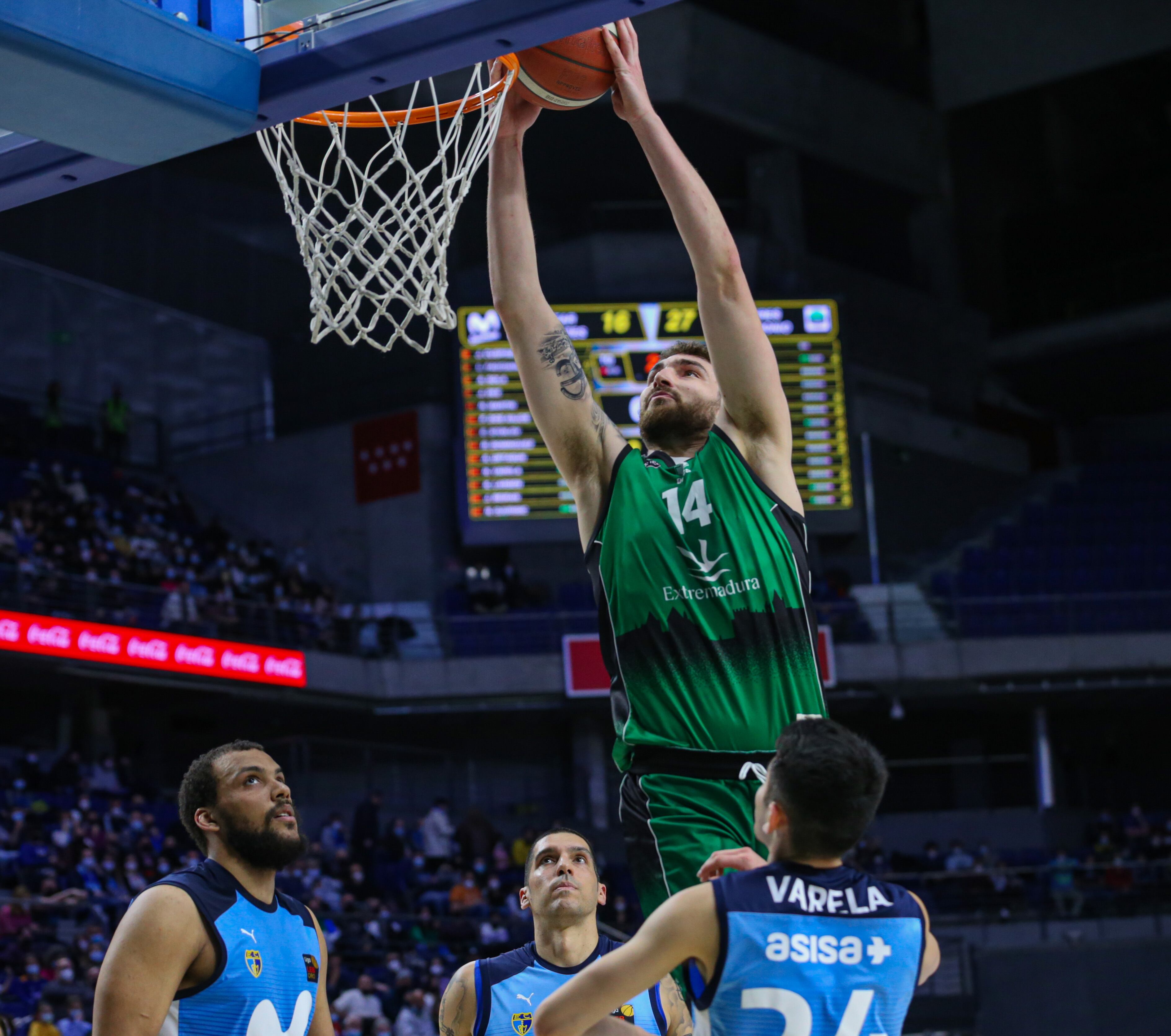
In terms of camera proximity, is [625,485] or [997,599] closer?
[625,485]

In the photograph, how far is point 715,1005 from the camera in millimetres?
2471

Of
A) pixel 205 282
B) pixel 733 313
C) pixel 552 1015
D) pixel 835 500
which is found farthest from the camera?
pixel 205 282

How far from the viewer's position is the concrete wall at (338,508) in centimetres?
2142

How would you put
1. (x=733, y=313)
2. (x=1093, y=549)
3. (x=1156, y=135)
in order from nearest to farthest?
1. (x=733, y=313)
2. (x=1093, y=549)
3. (x=1156, y=135)

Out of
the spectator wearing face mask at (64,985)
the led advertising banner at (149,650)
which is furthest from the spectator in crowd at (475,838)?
the spectator wearing face mask at (64,985)

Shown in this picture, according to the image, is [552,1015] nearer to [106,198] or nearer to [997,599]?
[997,599]

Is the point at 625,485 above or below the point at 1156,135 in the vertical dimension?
below

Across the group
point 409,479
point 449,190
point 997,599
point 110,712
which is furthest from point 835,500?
point 449,190

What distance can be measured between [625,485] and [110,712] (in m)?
17.8

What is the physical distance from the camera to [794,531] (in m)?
3.24

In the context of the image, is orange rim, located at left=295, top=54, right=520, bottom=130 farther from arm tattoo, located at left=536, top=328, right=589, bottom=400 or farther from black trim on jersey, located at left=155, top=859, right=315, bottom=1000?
black trim on jersey, located at left=155, top=859, right=315, bottom=1000

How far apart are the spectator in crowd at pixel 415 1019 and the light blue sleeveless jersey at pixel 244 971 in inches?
371

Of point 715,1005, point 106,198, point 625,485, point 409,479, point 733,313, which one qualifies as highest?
point 106,198

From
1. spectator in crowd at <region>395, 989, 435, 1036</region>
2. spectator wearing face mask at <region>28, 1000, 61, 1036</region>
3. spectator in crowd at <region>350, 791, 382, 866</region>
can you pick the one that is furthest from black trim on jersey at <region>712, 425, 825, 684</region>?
spectator in crowd at <region>350, 791, 382, 866</region>
